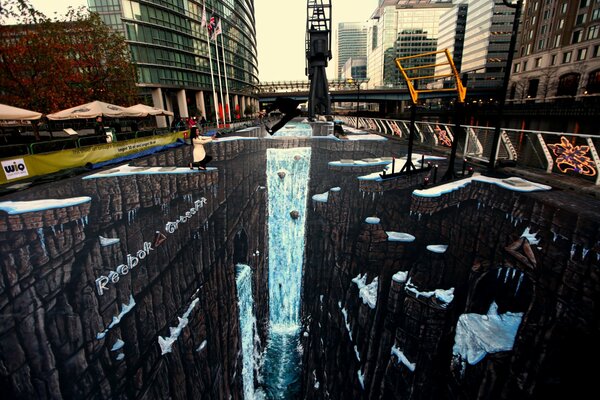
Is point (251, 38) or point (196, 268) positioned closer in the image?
point (196, 268)

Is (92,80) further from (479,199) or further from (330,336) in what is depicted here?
(479,199)

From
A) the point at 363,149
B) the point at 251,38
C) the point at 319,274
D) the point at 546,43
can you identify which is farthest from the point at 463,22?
the point at 319,274

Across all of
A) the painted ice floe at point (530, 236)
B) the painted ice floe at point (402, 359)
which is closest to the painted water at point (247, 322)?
the painted ice floe at point (402, 359)

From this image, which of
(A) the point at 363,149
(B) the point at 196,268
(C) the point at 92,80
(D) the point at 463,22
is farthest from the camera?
(D) the point at 463,22

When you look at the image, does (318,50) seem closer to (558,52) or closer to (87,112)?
(87,112)

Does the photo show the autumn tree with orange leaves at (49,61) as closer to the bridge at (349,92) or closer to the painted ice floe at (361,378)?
the painted ice floe at (361,378)

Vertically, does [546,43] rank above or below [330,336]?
above

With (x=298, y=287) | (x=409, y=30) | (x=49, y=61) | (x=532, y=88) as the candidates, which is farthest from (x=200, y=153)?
(x=409, y=30)
